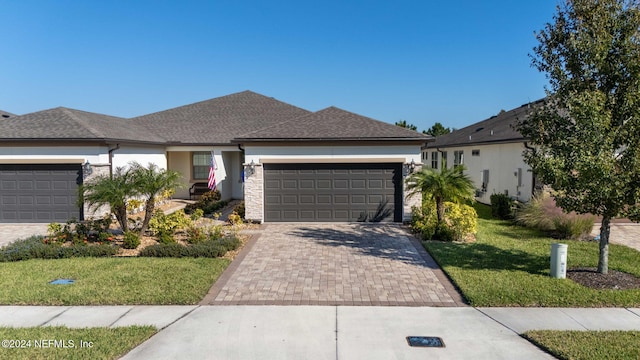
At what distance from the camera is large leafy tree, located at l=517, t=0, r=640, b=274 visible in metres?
7.39

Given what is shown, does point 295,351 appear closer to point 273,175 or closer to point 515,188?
point 273,175

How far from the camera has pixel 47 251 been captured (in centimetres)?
988

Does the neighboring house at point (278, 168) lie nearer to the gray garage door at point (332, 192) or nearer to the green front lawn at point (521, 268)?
the gray garage door at point (332, 192)

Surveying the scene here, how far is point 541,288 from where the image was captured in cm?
745

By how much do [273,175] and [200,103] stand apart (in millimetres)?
12271

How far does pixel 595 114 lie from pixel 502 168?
1227 cm

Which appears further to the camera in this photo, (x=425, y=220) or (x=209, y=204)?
(x=209, y=204)

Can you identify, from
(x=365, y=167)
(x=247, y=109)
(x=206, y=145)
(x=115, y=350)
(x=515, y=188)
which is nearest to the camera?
(x=115, y=350)

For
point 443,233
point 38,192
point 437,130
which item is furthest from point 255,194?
point 437,130

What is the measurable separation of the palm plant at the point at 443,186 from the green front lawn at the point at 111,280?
22.2ft

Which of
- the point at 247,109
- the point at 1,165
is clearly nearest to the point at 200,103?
the point at 247,109

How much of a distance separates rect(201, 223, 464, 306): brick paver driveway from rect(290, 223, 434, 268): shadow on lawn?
0.02 metres

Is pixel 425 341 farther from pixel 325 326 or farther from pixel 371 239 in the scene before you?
pixel 371 239

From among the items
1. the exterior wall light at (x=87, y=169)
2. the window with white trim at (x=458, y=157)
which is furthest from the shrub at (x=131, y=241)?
the window with white trim at (x=458, y=157)
